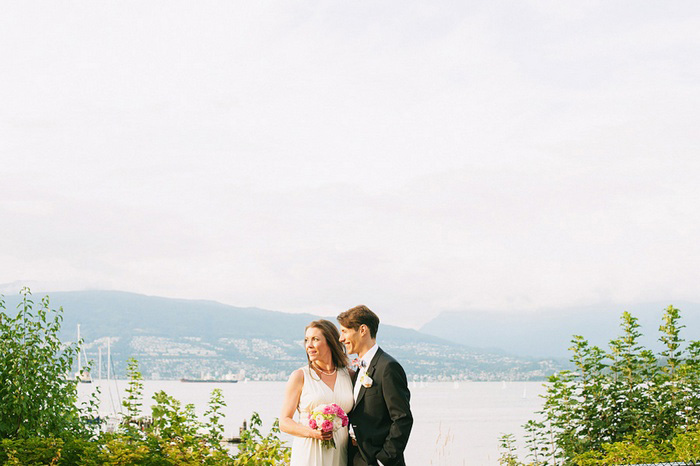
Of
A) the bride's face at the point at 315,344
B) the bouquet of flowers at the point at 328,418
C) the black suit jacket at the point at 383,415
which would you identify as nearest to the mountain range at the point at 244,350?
the bride's face at the point at 315,344

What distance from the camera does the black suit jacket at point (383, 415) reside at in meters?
5.02

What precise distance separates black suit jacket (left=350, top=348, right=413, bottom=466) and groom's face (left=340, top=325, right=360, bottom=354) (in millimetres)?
152

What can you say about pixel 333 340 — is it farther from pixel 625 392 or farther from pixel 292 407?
pixel 625 392

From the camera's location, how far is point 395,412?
506 centimetres

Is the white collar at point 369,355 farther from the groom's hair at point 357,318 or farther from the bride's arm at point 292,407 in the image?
the bride's arm at point 292,407

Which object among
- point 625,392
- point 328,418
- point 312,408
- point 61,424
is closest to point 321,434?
point 328,418

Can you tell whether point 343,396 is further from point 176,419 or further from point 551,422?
point 551,422

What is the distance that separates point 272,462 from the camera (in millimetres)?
7441

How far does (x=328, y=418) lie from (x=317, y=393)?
9.8 inches

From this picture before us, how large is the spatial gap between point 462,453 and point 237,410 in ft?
154

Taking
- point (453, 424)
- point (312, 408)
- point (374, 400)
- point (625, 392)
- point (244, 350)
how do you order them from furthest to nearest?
point (244, 350) < point (453, 424) < point (625, 392) < point (312, 408) < point (374, 400)


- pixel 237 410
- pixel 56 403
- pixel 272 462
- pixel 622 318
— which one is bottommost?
pixel 237 410

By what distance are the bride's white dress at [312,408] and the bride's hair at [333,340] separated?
13cm

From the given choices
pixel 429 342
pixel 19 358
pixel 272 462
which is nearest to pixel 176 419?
pixel 272 462
